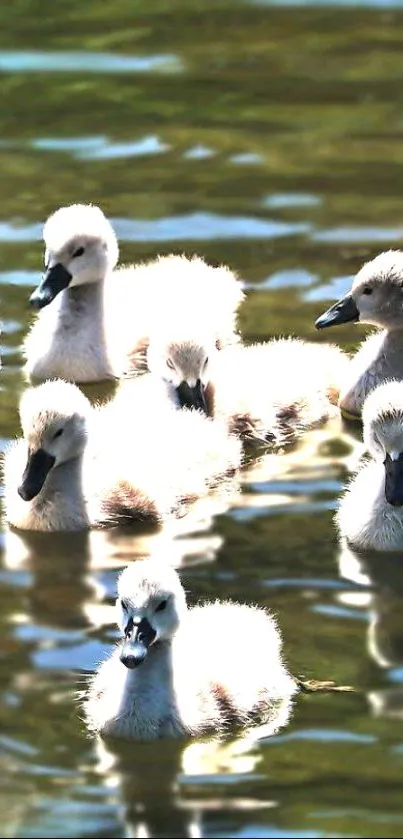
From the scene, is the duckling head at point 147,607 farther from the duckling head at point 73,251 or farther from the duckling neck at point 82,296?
the duckling neck at point 82,296

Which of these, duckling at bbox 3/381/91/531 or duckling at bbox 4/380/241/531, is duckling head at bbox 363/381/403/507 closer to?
duckling at bbox 4/380/241/531

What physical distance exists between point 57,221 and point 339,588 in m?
2.33

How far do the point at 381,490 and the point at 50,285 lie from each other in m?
1.86

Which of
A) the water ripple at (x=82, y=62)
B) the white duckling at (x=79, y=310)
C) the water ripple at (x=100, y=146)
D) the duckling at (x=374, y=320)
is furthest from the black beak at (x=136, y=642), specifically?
the water ripple at (x=82, y=62)

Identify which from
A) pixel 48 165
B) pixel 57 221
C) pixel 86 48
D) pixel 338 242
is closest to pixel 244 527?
pixel 57 221

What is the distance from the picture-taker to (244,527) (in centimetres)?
744

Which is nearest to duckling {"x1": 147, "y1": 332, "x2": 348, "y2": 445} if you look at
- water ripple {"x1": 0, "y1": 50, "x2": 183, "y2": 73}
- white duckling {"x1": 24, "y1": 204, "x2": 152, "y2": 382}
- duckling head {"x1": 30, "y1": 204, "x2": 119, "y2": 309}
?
white duckling {"x1": 24, "y1": 204, "x2": 152, "y2": 382}

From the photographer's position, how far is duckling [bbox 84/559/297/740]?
6047 millimetres

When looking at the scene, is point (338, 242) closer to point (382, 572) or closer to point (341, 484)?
point (341, 484)

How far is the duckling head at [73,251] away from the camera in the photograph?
8.66 metres

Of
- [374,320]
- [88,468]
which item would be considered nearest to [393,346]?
[374,320]

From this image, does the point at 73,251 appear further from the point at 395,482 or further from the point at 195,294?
the point at 395,482

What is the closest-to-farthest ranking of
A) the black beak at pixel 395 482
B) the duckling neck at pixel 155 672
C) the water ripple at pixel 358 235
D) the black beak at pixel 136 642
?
1. the black beak at pixel 136 642
2. the duckling neck at pixel 155 672
3. the black beak at pixel 395 482
4. the water ripple at pixel 358 235

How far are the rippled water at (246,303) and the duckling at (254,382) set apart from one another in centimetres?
11
